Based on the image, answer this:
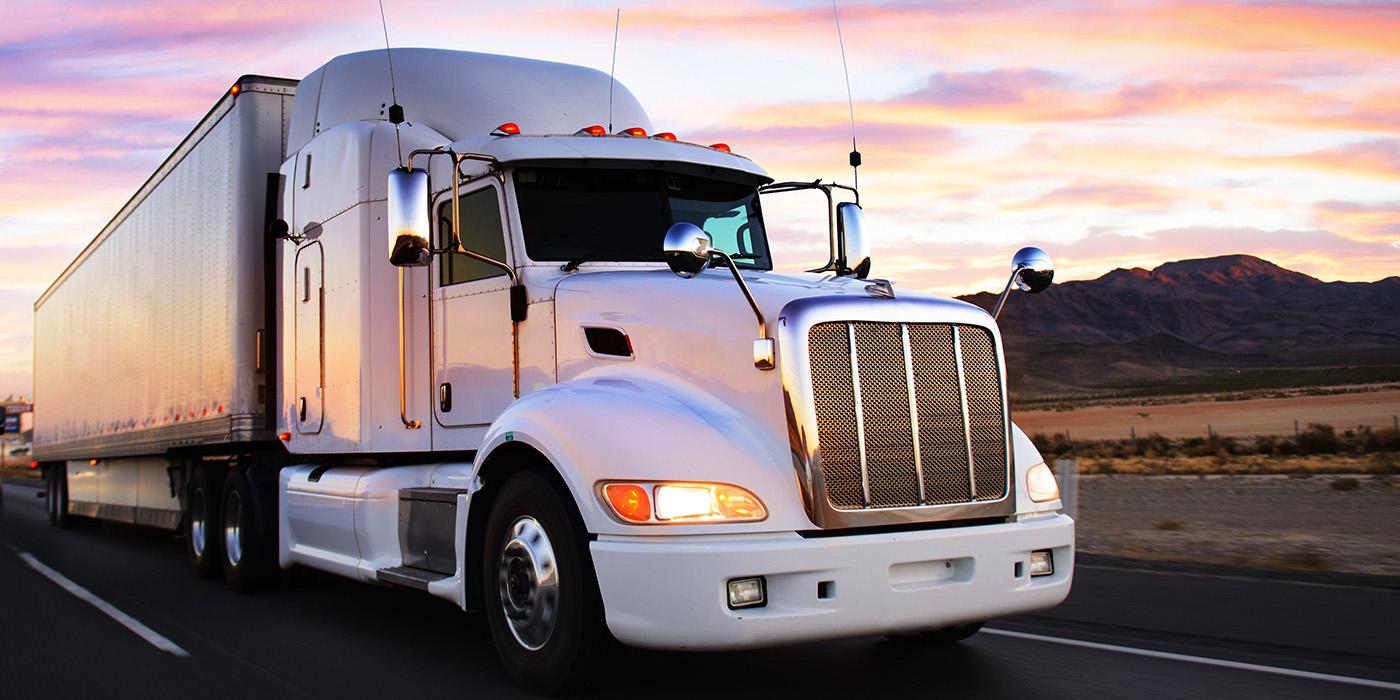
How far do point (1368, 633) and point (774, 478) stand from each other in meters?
4.13

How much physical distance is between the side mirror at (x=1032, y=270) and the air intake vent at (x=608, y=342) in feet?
7.11

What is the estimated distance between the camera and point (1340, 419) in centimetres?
7162

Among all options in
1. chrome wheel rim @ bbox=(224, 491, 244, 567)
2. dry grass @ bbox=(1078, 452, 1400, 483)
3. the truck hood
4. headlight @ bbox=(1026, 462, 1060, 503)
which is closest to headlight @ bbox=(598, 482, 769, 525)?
the truck hood

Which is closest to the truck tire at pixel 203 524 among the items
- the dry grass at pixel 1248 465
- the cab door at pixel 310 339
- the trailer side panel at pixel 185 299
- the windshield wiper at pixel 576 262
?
the trailer side panel at pixel 185 299

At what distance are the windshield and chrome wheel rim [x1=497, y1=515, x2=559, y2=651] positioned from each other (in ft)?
5.59

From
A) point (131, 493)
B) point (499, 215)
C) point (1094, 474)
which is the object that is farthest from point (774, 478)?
point (1094, 474)

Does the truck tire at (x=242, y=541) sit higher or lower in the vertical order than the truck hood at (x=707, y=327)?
lower

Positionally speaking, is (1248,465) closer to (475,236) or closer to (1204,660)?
(1204,660)

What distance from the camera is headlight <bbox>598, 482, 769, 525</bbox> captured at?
5.66 m

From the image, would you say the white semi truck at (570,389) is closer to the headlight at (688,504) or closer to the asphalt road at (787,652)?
the headlight at (688,504)

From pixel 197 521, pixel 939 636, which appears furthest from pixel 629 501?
pixel 197 521

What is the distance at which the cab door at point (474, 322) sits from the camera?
24.4 ft

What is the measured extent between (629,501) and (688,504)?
26cm

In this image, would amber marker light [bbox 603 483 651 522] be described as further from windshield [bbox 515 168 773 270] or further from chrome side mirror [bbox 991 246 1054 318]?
chrome side mirror [bbox 991 246 1054 318]
